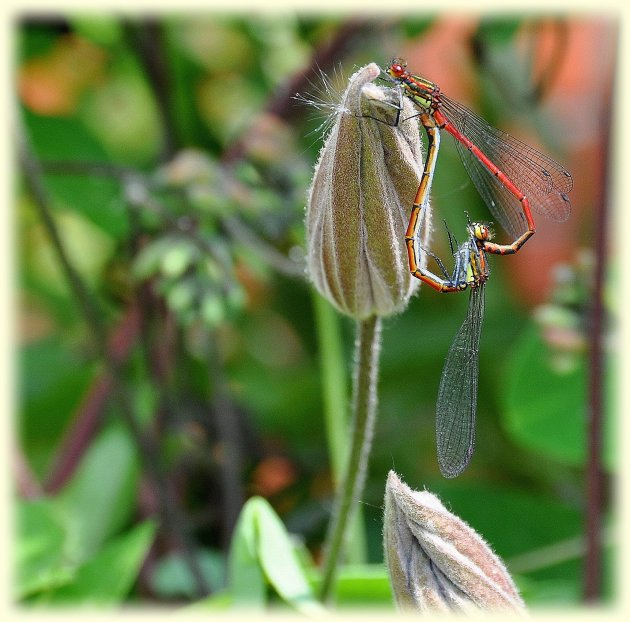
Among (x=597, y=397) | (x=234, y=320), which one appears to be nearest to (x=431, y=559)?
(x=597, y=397)

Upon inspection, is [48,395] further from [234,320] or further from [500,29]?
[500,29]

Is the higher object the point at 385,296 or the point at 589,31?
the point at 589,31

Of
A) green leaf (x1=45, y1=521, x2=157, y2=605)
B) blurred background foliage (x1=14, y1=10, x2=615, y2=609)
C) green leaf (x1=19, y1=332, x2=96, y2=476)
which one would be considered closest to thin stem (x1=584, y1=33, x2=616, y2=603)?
blurred background foliage (x1=14, y1=10, x2=615, y2=609)

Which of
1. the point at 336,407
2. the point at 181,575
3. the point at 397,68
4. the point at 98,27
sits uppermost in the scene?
the point at 98,27

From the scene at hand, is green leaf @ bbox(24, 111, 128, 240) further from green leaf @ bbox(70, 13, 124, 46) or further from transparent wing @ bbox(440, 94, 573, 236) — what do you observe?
transparent wing @ bbox(440, 94, 573, 236)

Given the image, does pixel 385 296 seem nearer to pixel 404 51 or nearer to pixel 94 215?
pixel 94 215

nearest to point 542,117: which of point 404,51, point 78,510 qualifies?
point 404,51

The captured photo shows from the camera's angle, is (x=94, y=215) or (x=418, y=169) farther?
(x=94, y=215)
